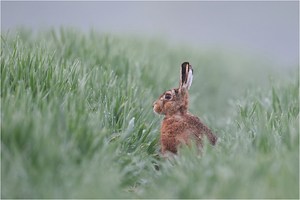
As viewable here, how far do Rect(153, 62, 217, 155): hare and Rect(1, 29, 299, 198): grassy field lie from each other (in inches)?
4.9

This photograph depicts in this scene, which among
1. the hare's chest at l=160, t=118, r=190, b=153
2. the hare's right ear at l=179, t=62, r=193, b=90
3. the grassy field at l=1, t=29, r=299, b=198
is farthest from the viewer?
the hare's right ear at l=179, t=62, r=193, b=90

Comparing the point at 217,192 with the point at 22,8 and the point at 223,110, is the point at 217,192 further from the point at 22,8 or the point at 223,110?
the point at 22,8

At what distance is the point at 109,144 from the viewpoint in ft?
13.9

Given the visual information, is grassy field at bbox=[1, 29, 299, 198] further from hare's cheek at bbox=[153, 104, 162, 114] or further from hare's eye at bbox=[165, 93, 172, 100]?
hare's eye at bbox=[165, 93, 172, 100]

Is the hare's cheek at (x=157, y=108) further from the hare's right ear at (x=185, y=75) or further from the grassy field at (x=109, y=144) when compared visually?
the hare's right ear at (x=185, y=75)

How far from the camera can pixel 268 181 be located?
360 centimetres

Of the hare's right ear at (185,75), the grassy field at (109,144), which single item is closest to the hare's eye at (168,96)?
the hare's right ear at (185,75)

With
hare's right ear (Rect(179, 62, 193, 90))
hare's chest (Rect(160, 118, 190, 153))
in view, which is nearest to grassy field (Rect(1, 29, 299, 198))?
hare's chest (Rect(160, 118, 190, 153))

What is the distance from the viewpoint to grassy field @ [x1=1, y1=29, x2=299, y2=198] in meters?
3.55

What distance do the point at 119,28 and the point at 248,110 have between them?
20.6 ft

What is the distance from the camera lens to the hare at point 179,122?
15.6ft

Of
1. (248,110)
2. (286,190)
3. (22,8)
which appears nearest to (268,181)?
(286,190)

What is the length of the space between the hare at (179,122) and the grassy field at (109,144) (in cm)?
Answer: 12

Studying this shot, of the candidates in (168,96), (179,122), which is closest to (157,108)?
(168,96)
